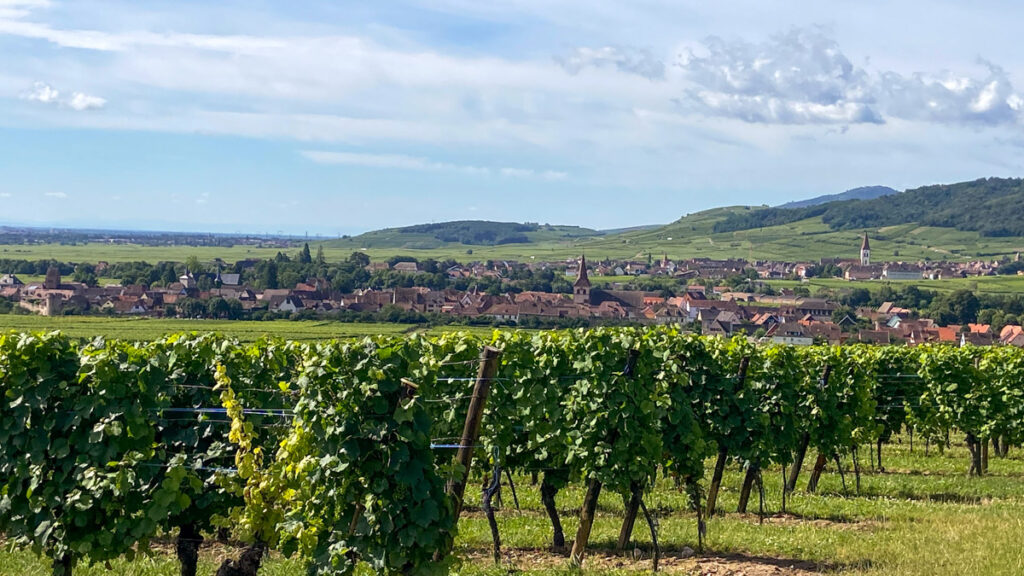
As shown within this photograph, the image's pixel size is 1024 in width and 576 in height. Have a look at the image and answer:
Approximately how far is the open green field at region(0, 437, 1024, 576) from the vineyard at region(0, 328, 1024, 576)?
1.05 feet

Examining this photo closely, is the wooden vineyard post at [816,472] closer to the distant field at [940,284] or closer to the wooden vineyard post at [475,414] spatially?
the wooden vineyard post at [475,414]

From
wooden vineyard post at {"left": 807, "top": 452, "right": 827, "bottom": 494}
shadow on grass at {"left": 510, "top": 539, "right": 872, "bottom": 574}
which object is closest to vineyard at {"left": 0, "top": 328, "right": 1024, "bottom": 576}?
shadow on grass at {"left": 510, "top": 539, "right": 872, "bottom": 574}

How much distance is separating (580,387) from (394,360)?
12.7ft

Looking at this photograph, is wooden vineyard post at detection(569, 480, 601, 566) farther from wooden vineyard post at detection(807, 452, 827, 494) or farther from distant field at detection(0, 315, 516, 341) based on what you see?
distant field at detection(0, 315, 516, 341)

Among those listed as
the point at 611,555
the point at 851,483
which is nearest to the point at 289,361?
the point at 611,555

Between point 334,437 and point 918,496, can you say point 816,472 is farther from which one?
point 334,437

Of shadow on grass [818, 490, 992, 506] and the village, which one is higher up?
shadow on grass [818, 490, 992, 506]

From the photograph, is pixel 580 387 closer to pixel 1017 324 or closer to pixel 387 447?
pixel 387 447

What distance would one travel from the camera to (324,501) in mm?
8539

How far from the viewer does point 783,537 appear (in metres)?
12.9

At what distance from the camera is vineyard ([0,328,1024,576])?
27.5 feet

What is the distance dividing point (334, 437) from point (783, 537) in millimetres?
7266

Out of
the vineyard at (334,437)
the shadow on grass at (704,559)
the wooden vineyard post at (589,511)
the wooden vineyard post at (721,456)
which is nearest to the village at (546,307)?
the wooden vineyard post at (721,456)

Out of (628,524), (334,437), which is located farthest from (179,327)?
(334,437)
